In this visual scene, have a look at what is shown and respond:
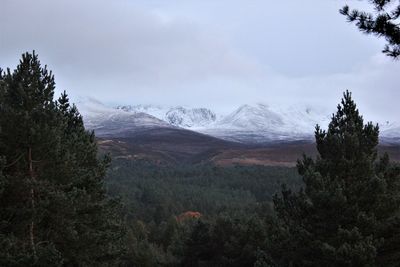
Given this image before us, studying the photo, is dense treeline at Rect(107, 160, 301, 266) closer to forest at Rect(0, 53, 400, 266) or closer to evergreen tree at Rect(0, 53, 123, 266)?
forest at Rect(0, 53, 400, 266)

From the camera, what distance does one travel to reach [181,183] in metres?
175

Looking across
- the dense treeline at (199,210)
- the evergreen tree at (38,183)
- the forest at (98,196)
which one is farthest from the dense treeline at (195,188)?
the evergreen tree at (38,183)

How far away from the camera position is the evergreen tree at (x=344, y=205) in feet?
80.8

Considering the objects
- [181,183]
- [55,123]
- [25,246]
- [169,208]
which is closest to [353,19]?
[55,123]

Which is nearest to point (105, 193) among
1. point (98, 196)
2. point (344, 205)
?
point (98, 196)

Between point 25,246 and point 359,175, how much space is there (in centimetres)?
1660

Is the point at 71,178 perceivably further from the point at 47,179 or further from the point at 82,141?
the point at 82,141

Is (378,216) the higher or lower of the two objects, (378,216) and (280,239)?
the higher

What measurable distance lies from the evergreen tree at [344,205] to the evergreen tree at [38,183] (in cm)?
1010

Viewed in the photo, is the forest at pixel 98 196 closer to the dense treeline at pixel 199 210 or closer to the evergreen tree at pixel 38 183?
the evergreen tree at pixel 38 183

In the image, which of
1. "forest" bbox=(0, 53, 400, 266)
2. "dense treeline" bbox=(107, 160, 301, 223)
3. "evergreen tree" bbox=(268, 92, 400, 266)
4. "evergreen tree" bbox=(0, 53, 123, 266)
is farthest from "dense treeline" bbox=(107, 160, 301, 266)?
"evergreen tree" bbox=(0, 53, 123, 266)

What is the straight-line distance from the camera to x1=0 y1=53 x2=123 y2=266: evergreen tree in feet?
64.3

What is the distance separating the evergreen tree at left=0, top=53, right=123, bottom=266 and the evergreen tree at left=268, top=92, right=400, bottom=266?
33.1 feet

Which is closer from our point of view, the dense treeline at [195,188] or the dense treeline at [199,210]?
the dense treeline at [199,210]
